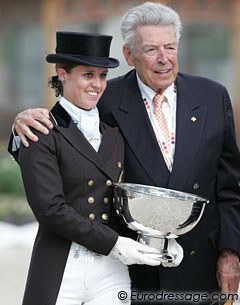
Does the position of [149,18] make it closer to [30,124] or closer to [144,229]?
[30,124]

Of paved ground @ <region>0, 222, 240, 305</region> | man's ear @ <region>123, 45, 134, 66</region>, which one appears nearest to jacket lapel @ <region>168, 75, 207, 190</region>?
man's ear @ <region>123, 45, 134, 66</region>

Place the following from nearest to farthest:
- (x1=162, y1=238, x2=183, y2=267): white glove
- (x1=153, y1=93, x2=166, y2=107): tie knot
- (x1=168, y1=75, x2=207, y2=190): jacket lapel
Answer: (x1=162, y1=238, x2=183, y2=267): white glove
(x1=168, y1=75, x2=207, y2=190): jacket lapel
(x1=153, y1=93, x2=166, y2=107): tie knot

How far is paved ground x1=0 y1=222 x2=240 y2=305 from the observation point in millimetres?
6609

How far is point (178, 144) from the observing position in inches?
155

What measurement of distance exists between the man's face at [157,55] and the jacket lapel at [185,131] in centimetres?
12

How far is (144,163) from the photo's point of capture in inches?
155

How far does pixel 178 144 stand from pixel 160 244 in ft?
1.66

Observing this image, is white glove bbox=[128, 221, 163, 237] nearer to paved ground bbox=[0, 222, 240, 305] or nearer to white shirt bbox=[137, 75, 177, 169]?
white shirt bbox=[137, 75, 177, 169]

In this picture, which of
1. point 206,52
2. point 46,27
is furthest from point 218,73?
point 46,27

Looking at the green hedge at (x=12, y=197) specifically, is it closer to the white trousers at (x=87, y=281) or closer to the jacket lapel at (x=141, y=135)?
the jacket lapel at (x=141, y=135)

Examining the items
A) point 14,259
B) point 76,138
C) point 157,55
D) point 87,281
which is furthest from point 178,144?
point 14,259

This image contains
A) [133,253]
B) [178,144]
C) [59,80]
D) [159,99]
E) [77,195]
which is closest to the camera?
[133,253]

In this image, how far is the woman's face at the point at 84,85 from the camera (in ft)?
12.0

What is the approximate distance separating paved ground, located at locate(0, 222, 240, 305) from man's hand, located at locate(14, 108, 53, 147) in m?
2.73
